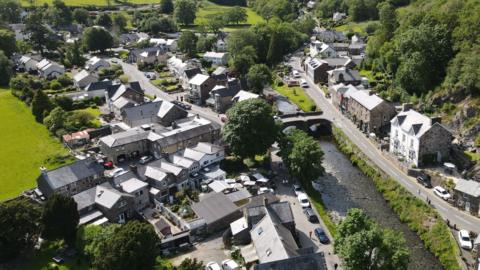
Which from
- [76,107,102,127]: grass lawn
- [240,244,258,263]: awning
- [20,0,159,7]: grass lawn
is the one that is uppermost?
[20,0,159,7]: grass lawn

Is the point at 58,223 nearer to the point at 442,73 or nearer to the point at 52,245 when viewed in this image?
the point at 52,245

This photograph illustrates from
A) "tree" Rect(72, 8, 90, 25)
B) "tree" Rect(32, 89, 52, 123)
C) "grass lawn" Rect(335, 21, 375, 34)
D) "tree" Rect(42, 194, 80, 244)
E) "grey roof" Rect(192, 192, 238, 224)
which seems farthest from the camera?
"tree" Rect(72, 8, 90, 25)

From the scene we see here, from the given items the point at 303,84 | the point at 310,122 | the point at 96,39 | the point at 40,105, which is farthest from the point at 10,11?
the point at 310,122

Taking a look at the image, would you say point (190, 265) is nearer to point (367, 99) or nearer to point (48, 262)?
point (48, 262)

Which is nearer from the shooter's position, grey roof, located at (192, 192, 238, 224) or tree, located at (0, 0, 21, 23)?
grey roof, located at (192, 192, 238, 224)

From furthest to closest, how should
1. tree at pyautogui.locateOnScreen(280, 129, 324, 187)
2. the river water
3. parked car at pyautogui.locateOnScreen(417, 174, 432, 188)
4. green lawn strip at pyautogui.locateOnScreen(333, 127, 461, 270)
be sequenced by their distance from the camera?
1. tree at pyautogui.locateOnScreen(280, 129, 324, 187)
2. parked car at pyautogui.locateOnScreen(417, 174, 432, 188)
3. the river water
4. green lawn strip at pyautogui.locateOnScreen(333, 127, 461, 270)

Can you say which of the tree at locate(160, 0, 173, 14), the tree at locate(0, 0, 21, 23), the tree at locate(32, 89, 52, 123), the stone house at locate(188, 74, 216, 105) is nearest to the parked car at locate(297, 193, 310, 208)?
the stone house at locate(188, 74, 216, 105)

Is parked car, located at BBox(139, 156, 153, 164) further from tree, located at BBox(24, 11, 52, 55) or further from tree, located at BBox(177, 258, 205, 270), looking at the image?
tree, located at BBox(24, 11, 52, 55)

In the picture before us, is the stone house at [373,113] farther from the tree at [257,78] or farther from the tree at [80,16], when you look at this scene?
the tree at [80,16]
